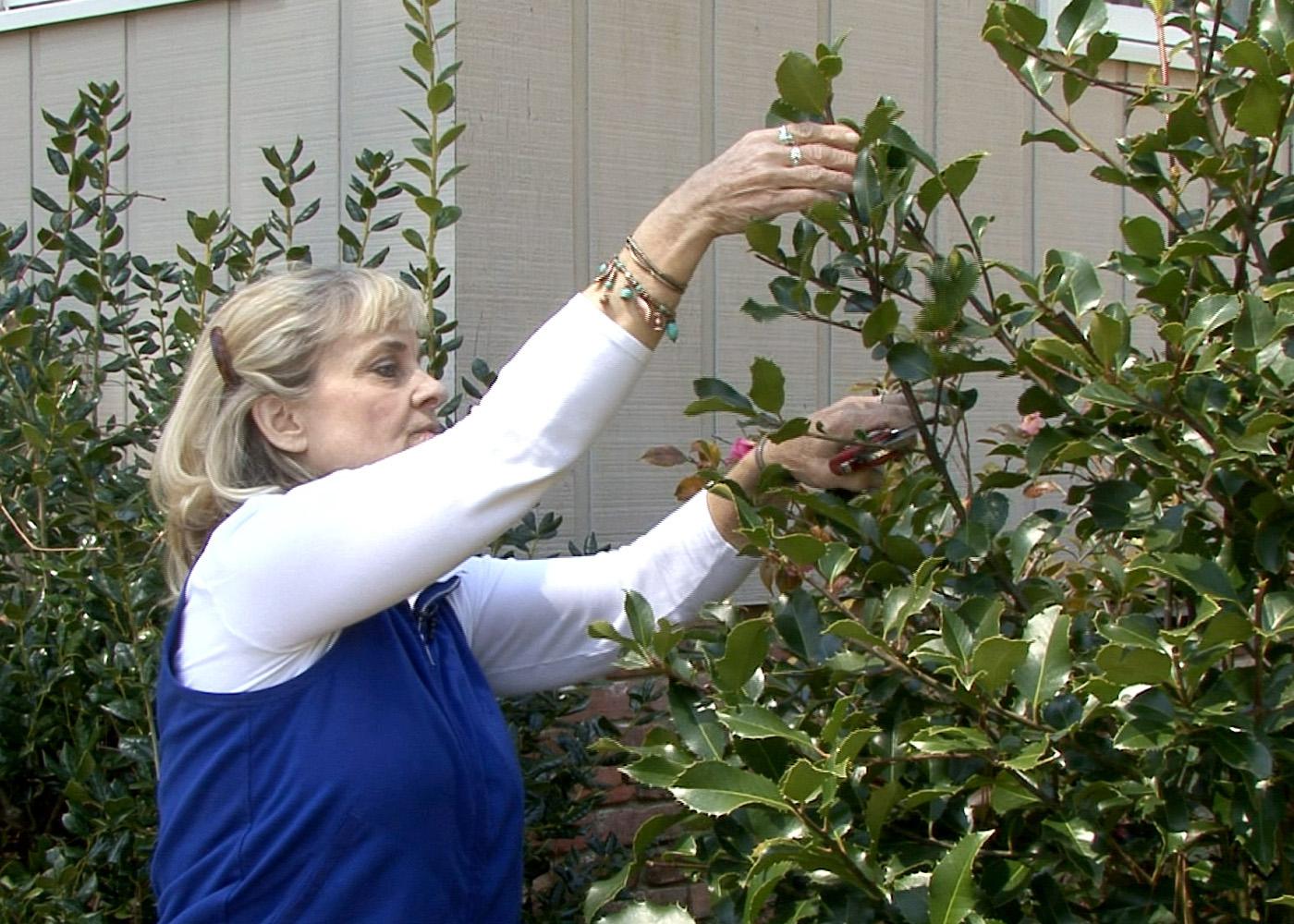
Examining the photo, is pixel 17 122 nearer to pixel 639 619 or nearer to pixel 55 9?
pixel 55 9

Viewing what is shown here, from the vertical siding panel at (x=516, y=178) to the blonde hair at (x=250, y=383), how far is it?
1.11 metres

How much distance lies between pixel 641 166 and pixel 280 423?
65.1 inches

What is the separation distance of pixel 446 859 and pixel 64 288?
1743mm

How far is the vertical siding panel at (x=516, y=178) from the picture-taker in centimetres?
343

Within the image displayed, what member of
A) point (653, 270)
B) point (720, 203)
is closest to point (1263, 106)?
point (720, 203)

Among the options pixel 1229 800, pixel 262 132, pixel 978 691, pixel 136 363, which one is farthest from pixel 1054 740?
pixel 262 132

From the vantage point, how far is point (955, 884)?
1408 mm

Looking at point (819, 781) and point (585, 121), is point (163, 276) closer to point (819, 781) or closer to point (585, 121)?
point (585, 121)

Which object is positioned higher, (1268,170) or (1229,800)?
(1268,170)

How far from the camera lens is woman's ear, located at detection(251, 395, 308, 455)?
2.22 metres

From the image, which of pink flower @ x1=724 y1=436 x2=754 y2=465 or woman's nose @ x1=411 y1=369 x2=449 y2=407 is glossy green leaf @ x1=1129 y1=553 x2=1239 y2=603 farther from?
woman's nose @ x1=411 y1=369 x2=449 y2=407

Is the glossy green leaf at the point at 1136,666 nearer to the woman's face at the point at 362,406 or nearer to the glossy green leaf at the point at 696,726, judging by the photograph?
the glossy green leaf at the point at 696,726

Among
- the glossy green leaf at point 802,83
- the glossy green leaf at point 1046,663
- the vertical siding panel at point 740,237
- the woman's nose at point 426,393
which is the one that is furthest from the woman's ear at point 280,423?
the vertical siding panel at point 740,237

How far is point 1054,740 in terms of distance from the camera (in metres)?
1.55
